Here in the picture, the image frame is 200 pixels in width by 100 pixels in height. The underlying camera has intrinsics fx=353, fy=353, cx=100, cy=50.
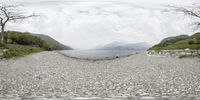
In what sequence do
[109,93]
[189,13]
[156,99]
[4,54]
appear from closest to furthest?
[156,99] → [109,93] → [4,54] → [189,13]

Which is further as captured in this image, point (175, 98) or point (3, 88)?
point (3, 88)

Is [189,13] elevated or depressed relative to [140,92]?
elevated

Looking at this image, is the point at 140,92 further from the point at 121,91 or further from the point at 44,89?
the point at 44,89

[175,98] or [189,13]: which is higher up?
[189,13]

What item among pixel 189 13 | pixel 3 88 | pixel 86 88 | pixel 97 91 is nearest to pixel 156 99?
pixel 97 91

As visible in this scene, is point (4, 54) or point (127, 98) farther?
point (4, 54)

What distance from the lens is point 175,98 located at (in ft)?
52.3

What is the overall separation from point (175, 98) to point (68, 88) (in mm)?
7045

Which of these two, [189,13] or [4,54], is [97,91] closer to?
[4,54]

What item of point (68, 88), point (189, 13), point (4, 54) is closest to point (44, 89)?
point (68, 88)

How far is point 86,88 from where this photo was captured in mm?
20484

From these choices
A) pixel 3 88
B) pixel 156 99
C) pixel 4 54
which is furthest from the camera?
pixel 4 54

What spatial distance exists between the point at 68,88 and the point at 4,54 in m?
40.1

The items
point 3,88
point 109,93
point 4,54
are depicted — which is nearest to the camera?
point 109,93
